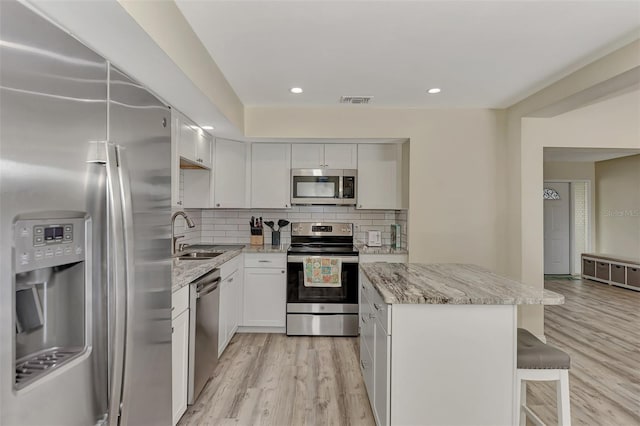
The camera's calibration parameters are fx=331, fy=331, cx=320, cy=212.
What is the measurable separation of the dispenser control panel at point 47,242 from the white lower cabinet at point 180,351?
1.11 meters

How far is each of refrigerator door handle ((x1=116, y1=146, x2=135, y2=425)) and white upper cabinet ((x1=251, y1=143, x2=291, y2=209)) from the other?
283 centimetres

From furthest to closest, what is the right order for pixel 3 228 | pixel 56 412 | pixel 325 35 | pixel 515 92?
pixel 515 92, pixel 325 35, pixel 56 412, pixel 3 228

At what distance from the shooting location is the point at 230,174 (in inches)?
149

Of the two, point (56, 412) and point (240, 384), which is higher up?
point (56, 412)

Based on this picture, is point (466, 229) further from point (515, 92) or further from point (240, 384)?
point (240, 384)

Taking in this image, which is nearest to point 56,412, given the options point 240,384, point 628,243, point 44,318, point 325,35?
point 44,318

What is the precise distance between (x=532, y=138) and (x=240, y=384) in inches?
140

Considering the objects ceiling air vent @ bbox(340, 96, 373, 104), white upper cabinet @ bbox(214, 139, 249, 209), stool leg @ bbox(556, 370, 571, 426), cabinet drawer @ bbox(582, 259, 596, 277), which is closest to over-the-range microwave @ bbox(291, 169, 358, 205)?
white upper cabinet @ bbox(214, 139, 249, 209)

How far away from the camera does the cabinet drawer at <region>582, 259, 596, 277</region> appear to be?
6.37 metres

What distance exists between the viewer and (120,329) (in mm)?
1007

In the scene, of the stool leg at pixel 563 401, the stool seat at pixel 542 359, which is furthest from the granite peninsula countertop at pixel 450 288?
the stool leg at pixel 563 401

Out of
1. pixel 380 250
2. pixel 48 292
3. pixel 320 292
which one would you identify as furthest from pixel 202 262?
pixel 380 250

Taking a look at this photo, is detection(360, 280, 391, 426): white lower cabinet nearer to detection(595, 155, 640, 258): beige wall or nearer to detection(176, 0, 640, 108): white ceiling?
detection(176, 0, 640, 108): white ceiling

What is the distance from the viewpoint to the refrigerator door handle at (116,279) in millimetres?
980
